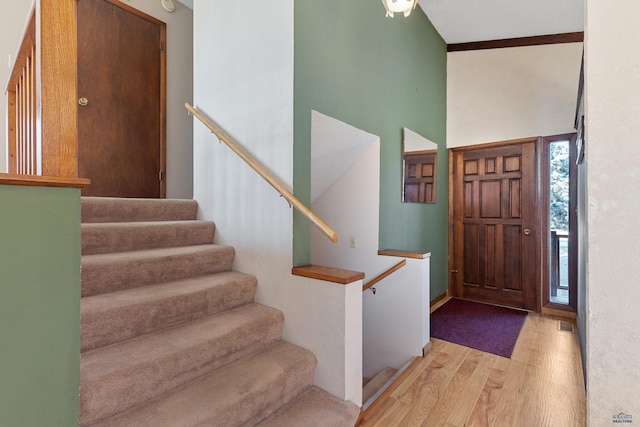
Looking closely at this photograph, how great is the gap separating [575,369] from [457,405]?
1181 millimetres

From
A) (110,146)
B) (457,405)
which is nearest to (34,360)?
(457,405)

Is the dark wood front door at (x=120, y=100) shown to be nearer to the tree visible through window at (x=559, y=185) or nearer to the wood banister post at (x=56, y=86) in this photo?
the wood banister post at (x=56, y=86)

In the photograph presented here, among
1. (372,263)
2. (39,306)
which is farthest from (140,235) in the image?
→ (372,263)

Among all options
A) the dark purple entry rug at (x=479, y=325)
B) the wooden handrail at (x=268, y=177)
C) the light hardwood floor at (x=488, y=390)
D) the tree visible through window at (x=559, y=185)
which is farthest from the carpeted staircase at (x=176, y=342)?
the tree visible through window at (x=559, y=185)

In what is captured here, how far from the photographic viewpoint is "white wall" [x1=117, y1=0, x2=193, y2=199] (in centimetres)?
354

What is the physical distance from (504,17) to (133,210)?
4.29 meters

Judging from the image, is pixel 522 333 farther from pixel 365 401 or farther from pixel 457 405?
pixel 365 401

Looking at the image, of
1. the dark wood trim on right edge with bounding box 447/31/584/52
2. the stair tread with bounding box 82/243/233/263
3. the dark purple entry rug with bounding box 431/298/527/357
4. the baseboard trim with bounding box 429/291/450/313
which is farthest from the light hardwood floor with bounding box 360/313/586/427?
the dark wood trim on right edge with bounding box 447/31/584/52

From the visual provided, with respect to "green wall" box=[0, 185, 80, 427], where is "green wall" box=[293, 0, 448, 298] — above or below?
above

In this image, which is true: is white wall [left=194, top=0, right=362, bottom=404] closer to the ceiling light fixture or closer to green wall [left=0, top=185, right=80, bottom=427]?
the ceiling light fixture

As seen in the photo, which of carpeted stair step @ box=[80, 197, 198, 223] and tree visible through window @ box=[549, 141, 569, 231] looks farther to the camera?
tree visible through window @ box=[549, 141, 569, 231]

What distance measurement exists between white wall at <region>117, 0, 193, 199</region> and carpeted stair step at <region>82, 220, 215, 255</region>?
1.37 metres

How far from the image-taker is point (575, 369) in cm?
246

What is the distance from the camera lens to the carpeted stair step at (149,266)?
1701mm
